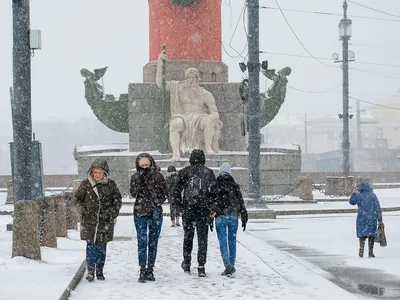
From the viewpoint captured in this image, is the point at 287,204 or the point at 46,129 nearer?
the point at 287,204

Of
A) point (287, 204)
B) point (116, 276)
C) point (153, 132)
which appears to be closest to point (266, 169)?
point (287, 204)

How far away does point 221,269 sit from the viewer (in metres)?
10.9

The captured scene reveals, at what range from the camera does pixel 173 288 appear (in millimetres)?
9219

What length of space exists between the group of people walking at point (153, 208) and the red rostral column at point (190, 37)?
20.1 meters

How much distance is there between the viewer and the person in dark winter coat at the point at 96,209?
9.70m

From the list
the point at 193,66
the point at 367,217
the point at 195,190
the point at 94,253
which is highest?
the point at 193,66

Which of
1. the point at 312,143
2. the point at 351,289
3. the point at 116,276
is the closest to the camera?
the point at 351,289

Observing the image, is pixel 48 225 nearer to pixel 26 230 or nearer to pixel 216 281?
pixel 26 230

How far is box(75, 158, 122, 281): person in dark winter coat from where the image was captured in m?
9.70

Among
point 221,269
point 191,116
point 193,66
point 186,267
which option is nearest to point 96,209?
point 186,267

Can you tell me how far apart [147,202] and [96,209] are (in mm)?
647

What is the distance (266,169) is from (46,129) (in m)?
115

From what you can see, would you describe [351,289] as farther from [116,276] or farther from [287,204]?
[287,204]

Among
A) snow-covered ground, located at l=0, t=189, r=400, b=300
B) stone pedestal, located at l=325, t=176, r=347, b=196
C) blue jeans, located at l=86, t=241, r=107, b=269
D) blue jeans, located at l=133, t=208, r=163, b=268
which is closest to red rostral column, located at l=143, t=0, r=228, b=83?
stone pedestal, located at l=325, t=176, r=347, b=196
